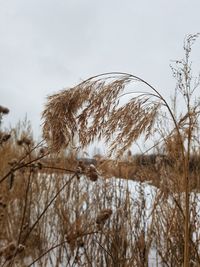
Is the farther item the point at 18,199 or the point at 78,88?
the point at 18,199

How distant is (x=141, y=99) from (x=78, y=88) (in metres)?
0.27

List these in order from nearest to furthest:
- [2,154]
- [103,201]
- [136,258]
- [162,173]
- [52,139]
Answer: [52,139]
[136,258]
[162,173]
[103,201]
[2,154]

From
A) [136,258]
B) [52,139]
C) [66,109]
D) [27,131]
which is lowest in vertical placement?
[136,258]

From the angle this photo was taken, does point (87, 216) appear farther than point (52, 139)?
Yes

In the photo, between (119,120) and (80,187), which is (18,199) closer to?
(80,187)

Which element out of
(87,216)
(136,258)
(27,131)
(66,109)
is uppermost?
(27,131)

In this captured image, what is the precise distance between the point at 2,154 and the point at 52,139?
15.3ft

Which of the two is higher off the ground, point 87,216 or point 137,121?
point 137,121

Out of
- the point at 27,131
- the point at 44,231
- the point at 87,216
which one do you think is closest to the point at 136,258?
the point at 87,216

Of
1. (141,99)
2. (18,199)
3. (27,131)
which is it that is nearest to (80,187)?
(18,199)

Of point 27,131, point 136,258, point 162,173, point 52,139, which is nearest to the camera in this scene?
point 52,139

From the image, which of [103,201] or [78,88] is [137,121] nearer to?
[78,88]

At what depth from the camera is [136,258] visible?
3395mm

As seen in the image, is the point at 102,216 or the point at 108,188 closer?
the point at 102,216
